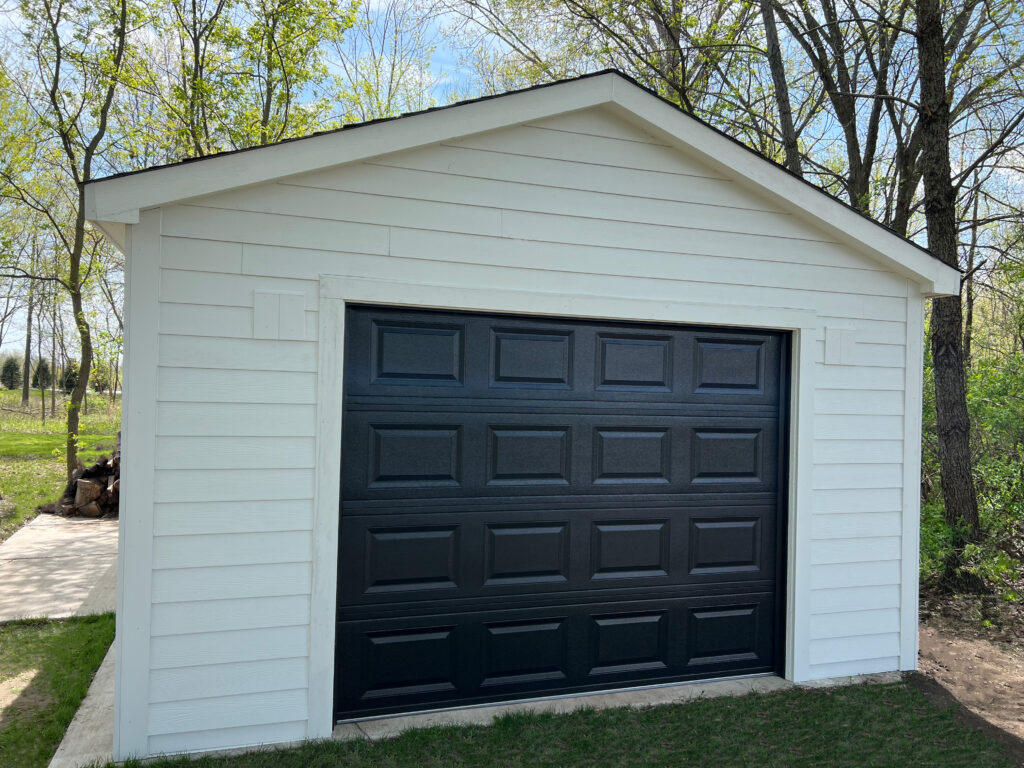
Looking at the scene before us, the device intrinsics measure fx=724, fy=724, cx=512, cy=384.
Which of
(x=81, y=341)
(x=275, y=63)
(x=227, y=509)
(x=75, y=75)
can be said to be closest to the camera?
(x=227, y=509)

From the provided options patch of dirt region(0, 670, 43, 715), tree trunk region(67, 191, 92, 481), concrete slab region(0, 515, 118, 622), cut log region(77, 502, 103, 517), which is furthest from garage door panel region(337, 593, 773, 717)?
tree trunk region(67, 191, 92, 481)

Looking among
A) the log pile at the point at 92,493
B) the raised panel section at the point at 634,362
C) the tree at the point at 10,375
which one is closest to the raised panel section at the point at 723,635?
the raised panel section at the point at 634,362

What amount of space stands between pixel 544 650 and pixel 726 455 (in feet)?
5.31

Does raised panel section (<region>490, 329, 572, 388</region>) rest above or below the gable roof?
below

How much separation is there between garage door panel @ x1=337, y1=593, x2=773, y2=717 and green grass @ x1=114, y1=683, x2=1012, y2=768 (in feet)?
0.88

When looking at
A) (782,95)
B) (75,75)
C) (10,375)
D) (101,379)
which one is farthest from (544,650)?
(10,375)

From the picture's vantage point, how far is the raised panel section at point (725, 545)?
4453 millimetres

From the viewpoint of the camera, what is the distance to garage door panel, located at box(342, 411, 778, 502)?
385 cm

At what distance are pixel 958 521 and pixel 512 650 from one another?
15.0 feet

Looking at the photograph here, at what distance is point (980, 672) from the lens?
4.91 meters

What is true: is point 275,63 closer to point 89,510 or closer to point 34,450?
point 89,510

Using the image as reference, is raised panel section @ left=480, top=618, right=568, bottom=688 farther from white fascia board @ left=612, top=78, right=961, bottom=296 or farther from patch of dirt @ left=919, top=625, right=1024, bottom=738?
white fascia board @ left=612, top=78, right=961, bottom=296

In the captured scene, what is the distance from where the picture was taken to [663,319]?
13.9 feet

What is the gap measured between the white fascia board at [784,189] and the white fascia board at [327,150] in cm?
27
